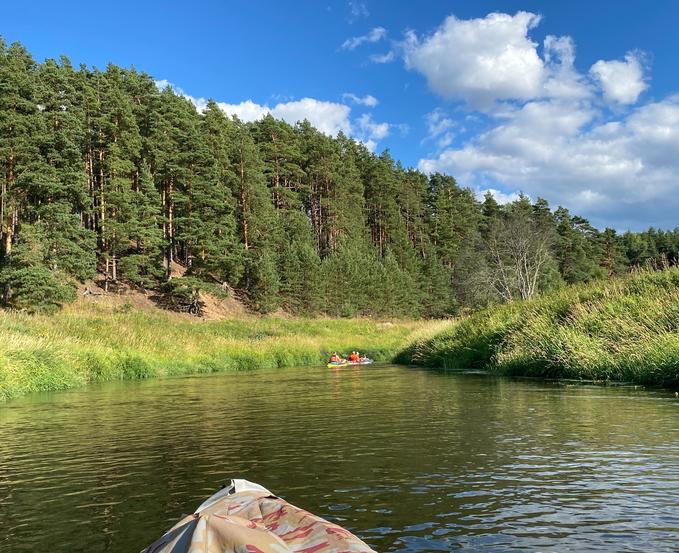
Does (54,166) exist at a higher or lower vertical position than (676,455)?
higher

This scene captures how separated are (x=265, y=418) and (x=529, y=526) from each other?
29.1 ft

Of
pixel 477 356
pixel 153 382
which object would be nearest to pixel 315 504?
pixel 153 382

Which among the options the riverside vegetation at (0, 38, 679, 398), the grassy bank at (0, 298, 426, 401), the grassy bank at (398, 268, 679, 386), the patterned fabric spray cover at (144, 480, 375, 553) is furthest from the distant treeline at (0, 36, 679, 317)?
the patterned fabric spray cover at (144, 480, 375, 553)

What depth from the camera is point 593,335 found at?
65.4ft

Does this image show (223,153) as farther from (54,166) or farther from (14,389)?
(14,389)

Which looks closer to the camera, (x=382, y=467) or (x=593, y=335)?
(x=382, y=467)

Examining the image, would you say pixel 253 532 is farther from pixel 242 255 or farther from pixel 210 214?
pixel 242 255

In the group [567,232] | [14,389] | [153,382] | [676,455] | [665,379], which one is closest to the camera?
[676,455]

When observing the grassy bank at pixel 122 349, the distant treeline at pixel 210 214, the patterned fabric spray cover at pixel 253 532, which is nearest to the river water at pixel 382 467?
the patterned fabric spray cover at pixel 253 532

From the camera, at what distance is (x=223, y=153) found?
225 feet

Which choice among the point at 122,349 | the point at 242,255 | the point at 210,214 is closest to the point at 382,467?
the point at 122,349

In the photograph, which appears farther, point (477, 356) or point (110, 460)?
point (477, 356)

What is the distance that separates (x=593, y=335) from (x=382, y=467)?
14102mm

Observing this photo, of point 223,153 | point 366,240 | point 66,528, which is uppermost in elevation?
point 223,153
